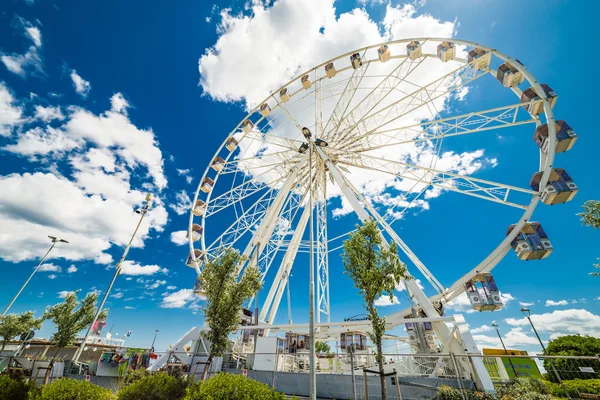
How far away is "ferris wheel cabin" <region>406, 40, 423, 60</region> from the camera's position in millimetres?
16291

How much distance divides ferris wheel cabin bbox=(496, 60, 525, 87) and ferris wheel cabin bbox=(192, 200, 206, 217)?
70.4 feet

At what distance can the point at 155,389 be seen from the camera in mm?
7734

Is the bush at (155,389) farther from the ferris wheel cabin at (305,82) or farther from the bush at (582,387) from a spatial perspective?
the bush at (582,387)

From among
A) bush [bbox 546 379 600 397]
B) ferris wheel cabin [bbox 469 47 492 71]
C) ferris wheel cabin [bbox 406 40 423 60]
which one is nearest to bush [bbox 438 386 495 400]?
bush [bbox 546 379 600 397]

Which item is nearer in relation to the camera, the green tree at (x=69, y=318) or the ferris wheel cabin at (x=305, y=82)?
the green tree at (x=69, y=318)

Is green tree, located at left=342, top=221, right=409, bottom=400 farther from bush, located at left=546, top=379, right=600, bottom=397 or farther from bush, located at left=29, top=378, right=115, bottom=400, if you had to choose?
bush, located at left=546, top=379, right=600, bottom=397

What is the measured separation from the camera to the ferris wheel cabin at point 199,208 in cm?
2059

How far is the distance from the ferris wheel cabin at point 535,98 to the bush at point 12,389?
24.3 metres

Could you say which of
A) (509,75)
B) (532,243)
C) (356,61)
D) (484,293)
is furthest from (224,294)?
(509,75)

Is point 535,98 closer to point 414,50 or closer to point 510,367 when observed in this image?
point 414,50

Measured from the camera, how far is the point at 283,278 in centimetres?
1945

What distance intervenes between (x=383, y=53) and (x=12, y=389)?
932 inches

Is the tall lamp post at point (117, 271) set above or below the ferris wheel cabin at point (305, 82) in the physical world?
below

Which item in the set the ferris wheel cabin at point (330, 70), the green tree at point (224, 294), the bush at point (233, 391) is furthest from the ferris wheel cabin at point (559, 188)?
the bush at point (233, 391)
